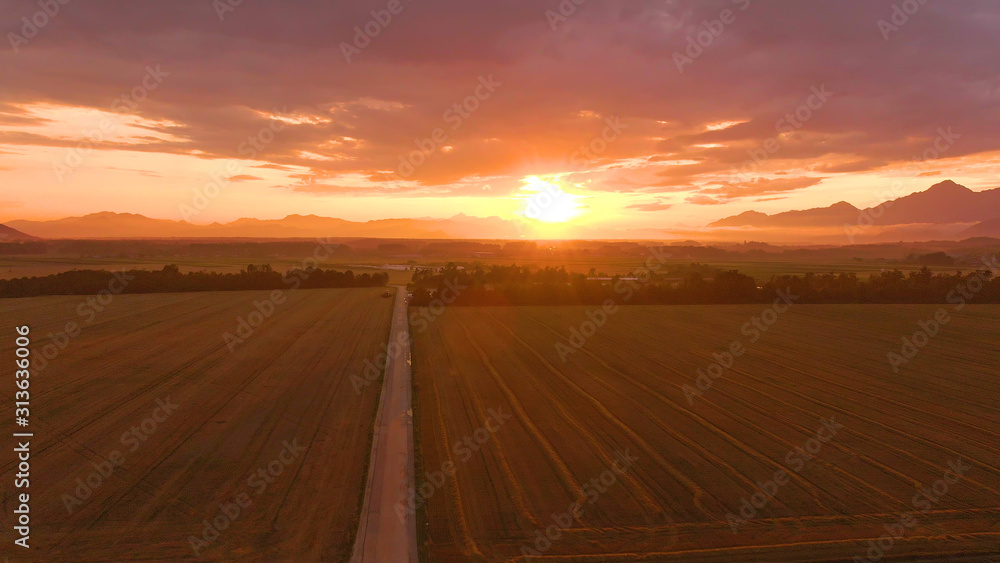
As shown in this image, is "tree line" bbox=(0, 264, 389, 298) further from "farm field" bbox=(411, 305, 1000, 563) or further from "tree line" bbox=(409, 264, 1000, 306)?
"farm field" bbox=(411, 305, 1000, 563)

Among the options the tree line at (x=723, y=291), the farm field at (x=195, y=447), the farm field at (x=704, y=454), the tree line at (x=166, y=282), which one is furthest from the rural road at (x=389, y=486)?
the tree line at (x=166, y=282)

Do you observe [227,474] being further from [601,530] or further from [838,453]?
[838,453]

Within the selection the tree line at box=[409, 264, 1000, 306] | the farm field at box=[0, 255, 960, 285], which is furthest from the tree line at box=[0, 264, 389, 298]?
the tree line at box=[409, 264, 1000, 306]

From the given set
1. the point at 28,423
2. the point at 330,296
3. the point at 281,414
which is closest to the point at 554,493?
the point at 281,414

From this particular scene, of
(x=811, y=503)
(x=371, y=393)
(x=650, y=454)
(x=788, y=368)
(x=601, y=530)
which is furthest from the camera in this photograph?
(x=788, y=368)

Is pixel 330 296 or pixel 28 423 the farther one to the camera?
pixel 330 296

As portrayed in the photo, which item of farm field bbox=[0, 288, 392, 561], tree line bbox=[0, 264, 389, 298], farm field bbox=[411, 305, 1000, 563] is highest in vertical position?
tree line bbox=[0, 264, 389, 298]

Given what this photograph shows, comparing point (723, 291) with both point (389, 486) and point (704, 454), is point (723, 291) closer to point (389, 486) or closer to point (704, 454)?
point (704, 454)
